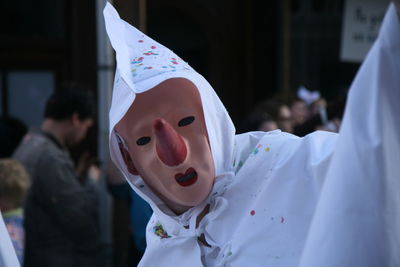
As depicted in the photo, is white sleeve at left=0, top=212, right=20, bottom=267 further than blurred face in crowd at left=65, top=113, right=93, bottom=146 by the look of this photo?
No

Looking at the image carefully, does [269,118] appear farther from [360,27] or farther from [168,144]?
[168,144]

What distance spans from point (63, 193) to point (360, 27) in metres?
2.59

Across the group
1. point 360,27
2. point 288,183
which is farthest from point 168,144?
point 360,27

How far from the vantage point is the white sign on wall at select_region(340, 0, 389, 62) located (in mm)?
5266

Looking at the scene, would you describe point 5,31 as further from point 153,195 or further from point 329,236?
point 329,236

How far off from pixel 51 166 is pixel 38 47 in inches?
74.3

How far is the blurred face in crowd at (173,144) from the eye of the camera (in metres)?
1.94

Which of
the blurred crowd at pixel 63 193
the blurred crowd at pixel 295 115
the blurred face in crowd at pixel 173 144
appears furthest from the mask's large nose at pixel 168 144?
the blurred crowd at pixel 295 115

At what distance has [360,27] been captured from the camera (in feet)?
17.4

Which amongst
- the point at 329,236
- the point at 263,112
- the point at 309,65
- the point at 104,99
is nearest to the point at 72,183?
the point at 104,99

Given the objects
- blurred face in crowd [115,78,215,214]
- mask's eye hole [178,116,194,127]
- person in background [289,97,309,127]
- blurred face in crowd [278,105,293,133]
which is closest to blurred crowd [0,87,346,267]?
blurred face in crowd [278,105,293,133]

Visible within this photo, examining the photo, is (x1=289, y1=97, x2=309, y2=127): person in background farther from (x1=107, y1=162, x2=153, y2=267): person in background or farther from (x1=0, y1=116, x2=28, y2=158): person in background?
(x1=0, y1=116, x2=28, y2=158): person in background

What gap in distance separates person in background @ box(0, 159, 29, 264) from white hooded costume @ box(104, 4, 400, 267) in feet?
4.10

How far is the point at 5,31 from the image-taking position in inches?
209
